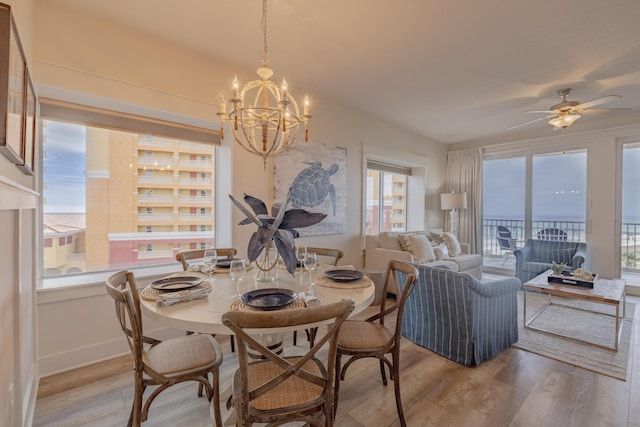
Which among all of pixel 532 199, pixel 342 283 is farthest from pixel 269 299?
pixel 532 199

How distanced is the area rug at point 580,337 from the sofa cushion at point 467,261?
2.98ft

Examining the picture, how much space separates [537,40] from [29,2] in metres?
3.73

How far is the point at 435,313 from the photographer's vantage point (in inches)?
98.3

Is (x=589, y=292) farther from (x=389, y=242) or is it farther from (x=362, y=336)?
(x=362, y=336)

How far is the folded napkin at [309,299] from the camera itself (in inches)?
54.8

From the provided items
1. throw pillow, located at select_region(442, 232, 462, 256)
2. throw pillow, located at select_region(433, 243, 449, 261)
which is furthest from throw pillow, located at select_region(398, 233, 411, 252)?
throw pillow, located at select_region(442, 232, 462, 256)

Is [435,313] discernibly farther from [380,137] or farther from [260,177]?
[380,137]

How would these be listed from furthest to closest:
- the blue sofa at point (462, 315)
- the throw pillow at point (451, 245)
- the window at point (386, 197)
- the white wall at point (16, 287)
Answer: the window at point (386, 197), the throw pillow at point (451, 245), the blue sofa at point (462, 315), the white wall at point (16, 287)

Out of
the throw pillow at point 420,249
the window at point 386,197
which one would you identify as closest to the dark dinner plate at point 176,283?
the throw pillow at point 420,249

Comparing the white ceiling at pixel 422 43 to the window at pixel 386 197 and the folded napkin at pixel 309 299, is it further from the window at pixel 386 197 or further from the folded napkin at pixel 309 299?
the folded napkin at pixel 309 299

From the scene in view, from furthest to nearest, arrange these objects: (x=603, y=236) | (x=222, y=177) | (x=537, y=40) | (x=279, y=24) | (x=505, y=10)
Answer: (x=603, y=236) < (x=222, y=177) < (x=537, y=40) < (x=279, y=24) < (x=505, y=10)

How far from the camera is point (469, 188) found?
5848mm

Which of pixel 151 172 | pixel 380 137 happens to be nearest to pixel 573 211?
pixel 380 137

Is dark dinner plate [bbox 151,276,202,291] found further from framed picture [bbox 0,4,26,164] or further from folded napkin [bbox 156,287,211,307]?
framed picture [bbox 0,4,26,164]
